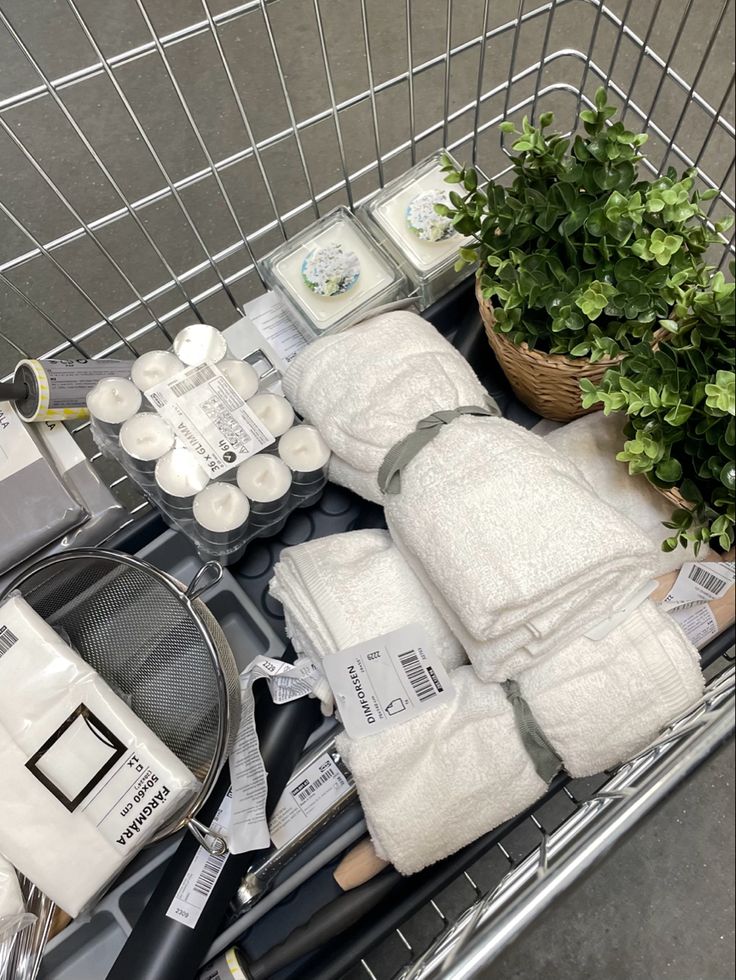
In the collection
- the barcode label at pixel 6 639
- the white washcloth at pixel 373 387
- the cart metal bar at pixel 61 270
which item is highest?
the cart metal bar at pixel 61 270

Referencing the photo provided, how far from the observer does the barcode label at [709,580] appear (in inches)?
25.6

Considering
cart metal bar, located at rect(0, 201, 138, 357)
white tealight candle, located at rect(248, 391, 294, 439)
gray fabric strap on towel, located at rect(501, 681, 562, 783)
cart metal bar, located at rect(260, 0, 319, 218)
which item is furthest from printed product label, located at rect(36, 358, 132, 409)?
gray fabric strap on towel, located at rect(501, 681, 562, 783)

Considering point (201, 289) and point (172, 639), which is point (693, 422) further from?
point (201, 289)

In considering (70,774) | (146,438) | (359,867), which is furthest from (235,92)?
(359,867)

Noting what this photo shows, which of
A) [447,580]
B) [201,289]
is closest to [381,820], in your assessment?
[447,580]

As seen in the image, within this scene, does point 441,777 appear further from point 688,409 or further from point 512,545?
point 688,409

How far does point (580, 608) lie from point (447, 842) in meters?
0.21

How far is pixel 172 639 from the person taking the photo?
664 millimetres

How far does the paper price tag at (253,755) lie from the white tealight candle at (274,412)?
0.20 metres

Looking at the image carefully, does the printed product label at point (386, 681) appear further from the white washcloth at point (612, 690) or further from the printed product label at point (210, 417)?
the printed product label at point (210, 417)

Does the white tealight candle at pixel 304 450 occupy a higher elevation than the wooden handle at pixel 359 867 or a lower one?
higher

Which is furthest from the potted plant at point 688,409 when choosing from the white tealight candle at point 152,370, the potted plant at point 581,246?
the white tealight candle at point 152,370

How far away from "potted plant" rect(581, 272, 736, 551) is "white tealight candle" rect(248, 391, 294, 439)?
266 mm

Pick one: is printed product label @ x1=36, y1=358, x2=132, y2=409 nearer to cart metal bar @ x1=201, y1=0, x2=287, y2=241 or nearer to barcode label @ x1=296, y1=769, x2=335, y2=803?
cart metal bar @ x1=201, y1=0, x2=287, y2=241
